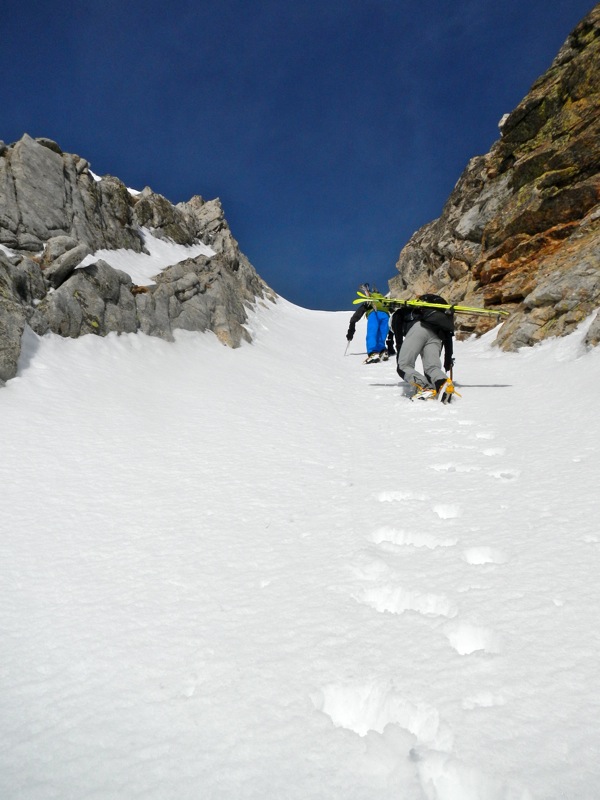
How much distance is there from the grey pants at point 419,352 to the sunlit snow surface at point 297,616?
3055 mm

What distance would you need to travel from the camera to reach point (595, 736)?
1.56 metres

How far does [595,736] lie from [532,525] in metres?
1.74

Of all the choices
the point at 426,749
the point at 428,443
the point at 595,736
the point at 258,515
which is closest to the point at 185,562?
the point at 258,515

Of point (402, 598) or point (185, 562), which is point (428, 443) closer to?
point (402, 598)

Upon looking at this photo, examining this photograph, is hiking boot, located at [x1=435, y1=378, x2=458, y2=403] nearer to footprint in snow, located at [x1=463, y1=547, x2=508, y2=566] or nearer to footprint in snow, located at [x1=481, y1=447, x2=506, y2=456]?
footprint in snow, located at [x1=481, y1=447, x2=506, y2=456]

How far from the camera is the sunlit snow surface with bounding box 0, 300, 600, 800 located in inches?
61.1

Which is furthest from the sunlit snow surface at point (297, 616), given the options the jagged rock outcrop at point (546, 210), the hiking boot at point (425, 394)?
the jagged rock outcrop at point (546, 210)

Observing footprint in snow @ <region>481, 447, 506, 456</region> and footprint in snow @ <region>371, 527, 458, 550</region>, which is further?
footprint in snow @ <region>481, 447, 506, 456</region>

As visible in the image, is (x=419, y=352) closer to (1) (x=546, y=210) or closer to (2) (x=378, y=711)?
(2) (x=378, y=711)

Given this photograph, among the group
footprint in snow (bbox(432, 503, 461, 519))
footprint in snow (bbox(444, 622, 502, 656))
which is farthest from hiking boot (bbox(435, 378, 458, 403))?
footprint in snow (bbox(444, 622, 502, 656))

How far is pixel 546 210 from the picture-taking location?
49.0 ft

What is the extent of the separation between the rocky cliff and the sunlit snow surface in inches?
141

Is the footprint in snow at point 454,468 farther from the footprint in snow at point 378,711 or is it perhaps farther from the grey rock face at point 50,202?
the grey rock face at point 50,202

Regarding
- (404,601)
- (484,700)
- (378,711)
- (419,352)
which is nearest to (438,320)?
(419,352)
